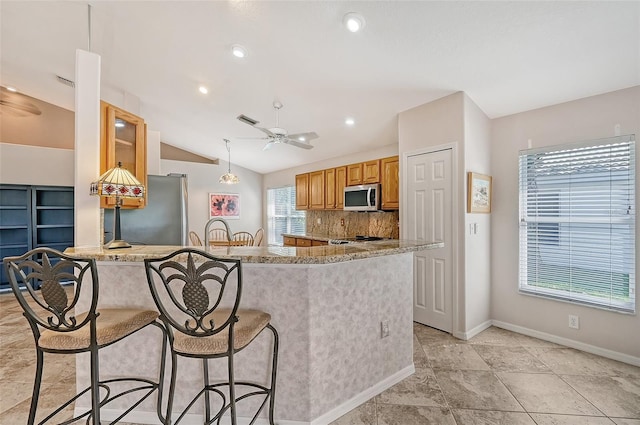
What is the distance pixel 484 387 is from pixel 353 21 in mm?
2890

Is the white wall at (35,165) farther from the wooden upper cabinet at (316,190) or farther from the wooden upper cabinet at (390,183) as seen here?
the wooden upper cabinet at (390,183)

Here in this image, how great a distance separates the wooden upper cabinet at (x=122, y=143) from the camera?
8.27ft

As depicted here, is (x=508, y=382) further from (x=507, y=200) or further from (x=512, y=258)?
(x=507, y=200)

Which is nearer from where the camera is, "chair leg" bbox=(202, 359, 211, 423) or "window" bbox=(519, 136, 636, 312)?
"chair leg" bbox=(202, 359, 211, 423)

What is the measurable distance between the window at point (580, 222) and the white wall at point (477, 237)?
1.14 ft

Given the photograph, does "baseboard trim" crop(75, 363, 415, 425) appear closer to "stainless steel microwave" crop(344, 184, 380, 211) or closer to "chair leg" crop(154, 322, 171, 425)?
"chair leg" crop(154, 322, 171, 425)

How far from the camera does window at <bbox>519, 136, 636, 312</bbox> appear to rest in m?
2.60

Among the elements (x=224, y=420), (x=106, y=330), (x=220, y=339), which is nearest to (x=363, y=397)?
(x=224, y=420)

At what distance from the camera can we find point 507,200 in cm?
333

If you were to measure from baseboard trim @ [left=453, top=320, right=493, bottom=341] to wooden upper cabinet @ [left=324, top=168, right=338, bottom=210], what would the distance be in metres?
2.70

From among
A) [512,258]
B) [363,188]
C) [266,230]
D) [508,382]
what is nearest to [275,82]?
[363,188]

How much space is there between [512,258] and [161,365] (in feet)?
11.4

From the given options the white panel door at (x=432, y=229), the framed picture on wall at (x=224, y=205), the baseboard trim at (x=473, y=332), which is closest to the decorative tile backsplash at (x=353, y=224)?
the white panel door at (x=432, y=229)

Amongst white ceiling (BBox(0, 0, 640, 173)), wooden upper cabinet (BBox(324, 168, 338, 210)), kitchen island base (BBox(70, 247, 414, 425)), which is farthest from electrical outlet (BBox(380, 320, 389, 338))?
wooden upper cabinet (BBox(324, 168, 338, 210))
